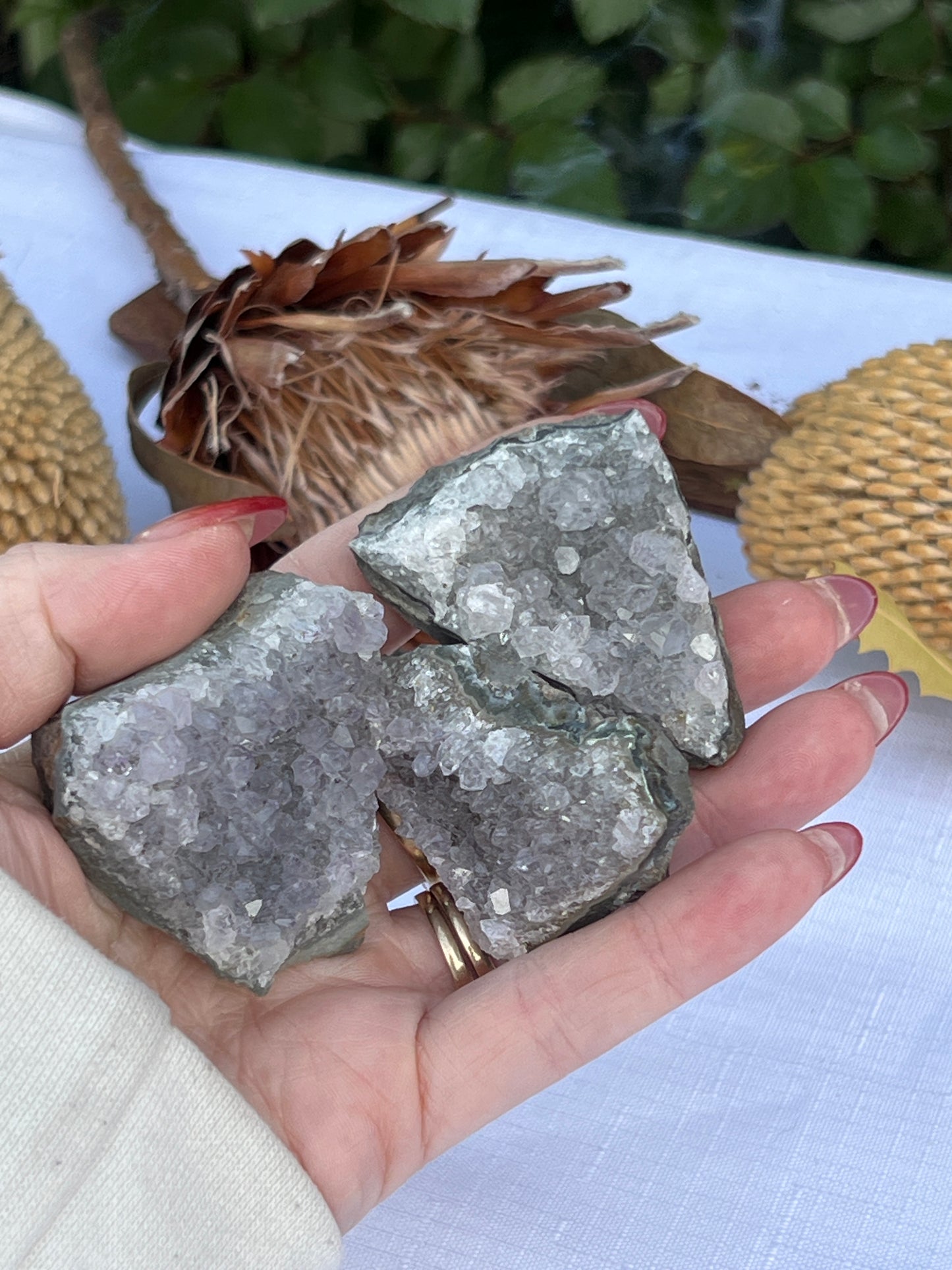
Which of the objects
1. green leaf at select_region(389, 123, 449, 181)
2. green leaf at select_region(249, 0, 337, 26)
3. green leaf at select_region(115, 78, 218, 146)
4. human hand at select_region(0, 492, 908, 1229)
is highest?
green leaf at select_region(249, 0, 337, 26)

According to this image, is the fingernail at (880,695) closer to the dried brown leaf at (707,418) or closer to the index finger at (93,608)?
the dried brown leaf at (707,418)

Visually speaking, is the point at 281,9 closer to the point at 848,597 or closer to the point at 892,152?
the point at 892,152

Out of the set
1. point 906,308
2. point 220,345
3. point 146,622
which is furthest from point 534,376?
point 906,308

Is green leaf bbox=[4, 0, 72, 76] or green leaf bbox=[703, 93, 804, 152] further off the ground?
green leaf bbox=[4, 0, 72, 76]

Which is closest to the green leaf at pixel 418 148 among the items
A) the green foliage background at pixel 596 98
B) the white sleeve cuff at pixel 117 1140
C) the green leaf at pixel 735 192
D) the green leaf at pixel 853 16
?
the green foliage background at pixel 596 98

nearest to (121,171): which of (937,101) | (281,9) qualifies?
(281,9)

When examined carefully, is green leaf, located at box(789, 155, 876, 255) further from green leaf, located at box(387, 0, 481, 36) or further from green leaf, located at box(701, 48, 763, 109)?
green leaf, located at box(387, 0, 481, 36)

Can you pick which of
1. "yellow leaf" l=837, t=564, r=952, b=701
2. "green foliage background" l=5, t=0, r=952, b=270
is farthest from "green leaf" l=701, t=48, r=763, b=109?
"yellow leaf" l=837, t=564, r=952, b=701
